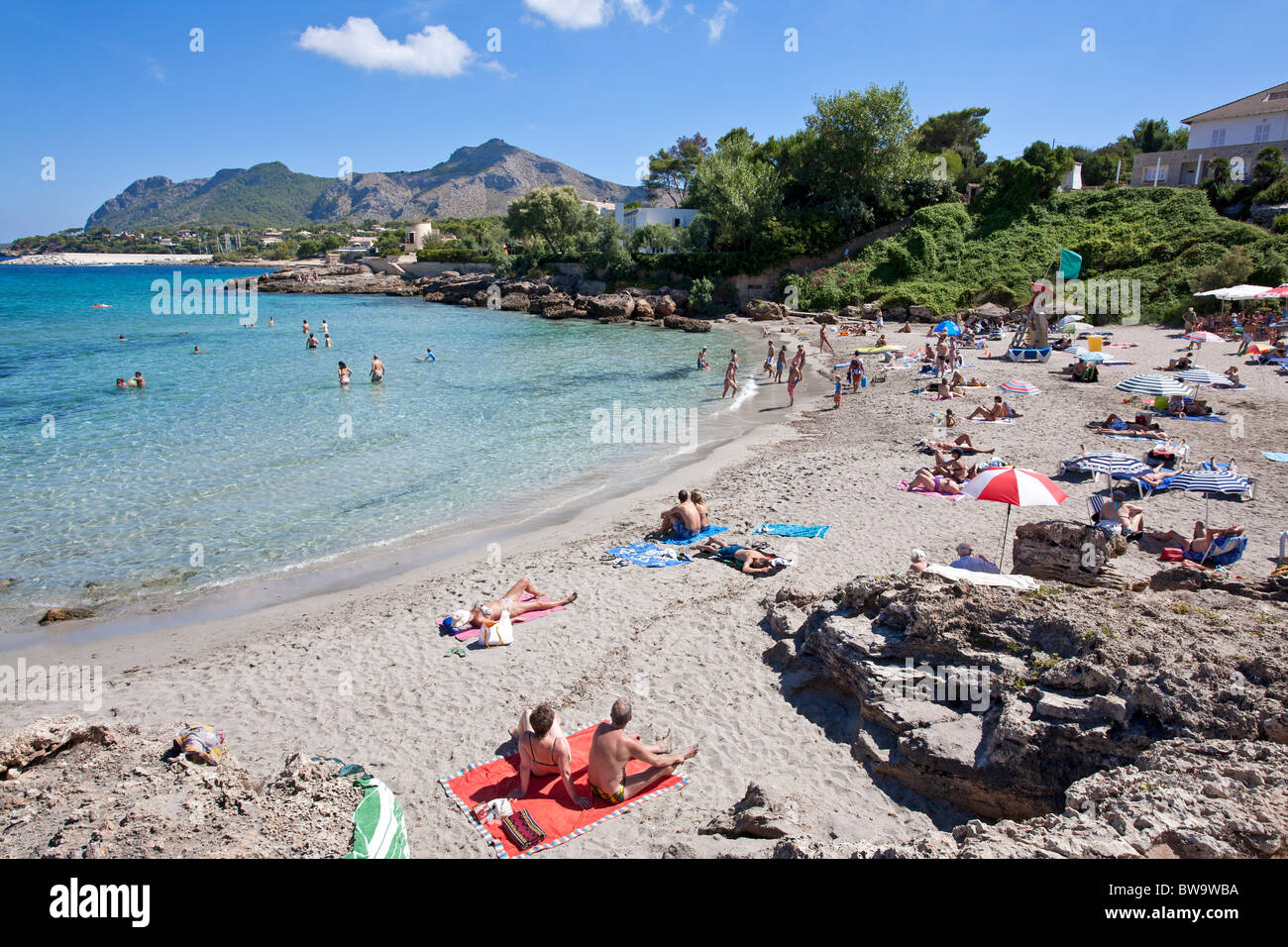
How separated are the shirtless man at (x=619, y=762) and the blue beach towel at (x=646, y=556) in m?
4.65

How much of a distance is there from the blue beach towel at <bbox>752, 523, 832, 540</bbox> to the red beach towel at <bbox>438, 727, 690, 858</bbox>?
5701mm

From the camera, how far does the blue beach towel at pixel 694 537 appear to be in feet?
36.3

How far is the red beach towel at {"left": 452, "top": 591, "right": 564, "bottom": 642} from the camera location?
27.9 feet

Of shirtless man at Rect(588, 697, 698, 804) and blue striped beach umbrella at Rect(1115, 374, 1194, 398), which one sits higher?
blue striped beach umbrella at Rect(1115, 374, 1194, 398)

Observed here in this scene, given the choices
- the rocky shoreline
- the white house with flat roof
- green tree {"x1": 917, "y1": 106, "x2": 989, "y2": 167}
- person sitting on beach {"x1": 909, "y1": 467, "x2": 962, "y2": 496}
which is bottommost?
person sitting on beach {"x1": 909, "y1": 467, "x2": 962, "y2": 496}

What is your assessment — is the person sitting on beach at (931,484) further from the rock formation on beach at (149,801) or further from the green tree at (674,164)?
the green tree at (674,164)

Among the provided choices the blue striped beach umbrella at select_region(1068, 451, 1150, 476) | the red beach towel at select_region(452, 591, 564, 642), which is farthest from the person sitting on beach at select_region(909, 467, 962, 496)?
the red beach towel at select_region(452, 591, 564, 642)

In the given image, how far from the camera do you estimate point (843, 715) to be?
246 inches

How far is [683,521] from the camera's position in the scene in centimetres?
1123

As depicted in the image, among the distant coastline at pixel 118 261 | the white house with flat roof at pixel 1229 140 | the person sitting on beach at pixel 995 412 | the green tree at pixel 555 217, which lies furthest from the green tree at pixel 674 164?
the distant coastline at pixel 118 261

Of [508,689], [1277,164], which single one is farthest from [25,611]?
[1277,164]

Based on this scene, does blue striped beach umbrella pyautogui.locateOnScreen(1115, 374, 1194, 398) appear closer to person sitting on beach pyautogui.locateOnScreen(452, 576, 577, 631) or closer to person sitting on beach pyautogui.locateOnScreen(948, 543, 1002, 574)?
person sitting on beach pyautogui.locateOnScreen(948, 543, 1002, 574)

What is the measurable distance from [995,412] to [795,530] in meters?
9.02
